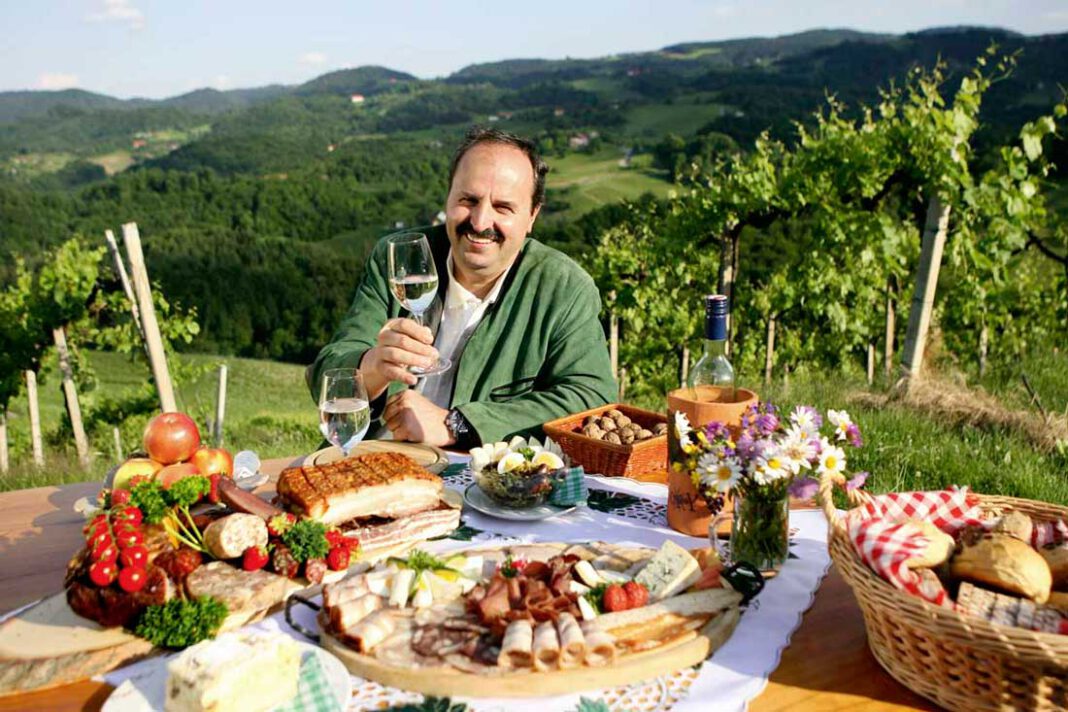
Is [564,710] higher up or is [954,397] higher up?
[564,710]

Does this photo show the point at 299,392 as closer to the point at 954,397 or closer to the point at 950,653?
the point at 954,397

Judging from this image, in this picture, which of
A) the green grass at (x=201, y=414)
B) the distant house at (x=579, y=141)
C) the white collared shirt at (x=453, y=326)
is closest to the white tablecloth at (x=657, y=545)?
the white collared shirt at (x=453, y=326)

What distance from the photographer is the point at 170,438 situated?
2.42 m

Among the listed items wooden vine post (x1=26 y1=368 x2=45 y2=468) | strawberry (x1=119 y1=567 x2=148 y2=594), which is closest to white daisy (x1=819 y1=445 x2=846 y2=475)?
strawberry (x1=119 y1=567 x2=148 y2=594)

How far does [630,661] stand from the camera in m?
1.57

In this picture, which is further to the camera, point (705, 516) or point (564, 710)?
point (705, 516)

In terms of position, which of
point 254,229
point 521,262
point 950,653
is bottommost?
point 254,229

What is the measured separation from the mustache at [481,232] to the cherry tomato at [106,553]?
197cm

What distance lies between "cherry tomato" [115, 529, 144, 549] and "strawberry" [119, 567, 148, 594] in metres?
0.06

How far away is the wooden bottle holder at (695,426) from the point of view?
2.02 meters

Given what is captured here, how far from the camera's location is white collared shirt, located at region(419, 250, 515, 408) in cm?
373

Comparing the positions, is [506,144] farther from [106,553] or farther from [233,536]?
[106,553]

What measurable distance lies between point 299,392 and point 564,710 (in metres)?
34.0

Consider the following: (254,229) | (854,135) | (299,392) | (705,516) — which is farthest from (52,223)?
(705,516)
